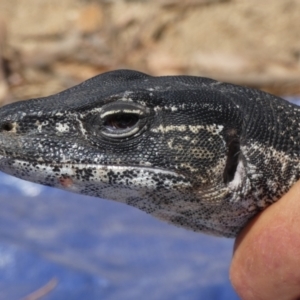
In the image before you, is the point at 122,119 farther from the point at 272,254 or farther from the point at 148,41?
the point at 148,41

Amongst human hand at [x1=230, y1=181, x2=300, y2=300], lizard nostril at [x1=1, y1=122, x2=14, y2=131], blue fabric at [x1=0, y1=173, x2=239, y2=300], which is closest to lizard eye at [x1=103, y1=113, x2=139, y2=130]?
lizard nostril at [x1=1, y1=122, x2=14, y2=131]

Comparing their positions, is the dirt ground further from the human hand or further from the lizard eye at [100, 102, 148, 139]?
the lizard eye at [100, 102, 148, 139]

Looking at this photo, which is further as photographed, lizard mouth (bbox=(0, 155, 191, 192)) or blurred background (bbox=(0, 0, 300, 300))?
blurred background (bbox=(0, 0, 300, 300))

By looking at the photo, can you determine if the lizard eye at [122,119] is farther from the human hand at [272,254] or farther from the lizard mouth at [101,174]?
the human hand at [272,254]

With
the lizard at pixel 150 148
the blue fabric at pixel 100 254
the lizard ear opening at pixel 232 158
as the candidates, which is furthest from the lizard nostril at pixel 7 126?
the blue fabric at pixel 100 254

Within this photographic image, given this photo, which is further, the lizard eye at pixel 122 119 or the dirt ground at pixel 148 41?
the dirt ground at pixel 148 41
